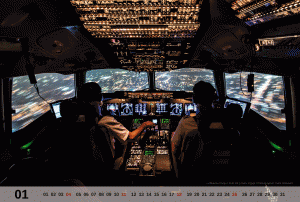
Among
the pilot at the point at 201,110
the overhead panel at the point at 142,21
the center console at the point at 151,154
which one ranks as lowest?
the center console at the point at 151,154

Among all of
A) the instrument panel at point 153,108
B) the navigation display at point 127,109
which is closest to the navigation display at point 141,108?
the instrument panel at point 153,108

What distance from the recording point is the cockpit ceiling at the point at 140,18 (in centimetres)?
89

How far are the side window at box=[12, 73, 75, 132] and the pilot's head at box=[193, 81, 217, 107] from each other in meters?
2.56

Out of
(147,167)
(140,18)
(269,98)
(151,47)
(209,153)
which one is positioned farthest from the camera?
(269,98)

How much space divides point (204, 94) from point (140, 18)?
99cm

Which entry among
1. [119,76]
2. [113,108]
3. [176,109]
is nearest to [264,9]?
[176,109]

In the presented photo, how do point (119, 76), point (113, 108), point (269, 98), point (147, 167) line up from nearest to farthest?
point (147, 167)
point (269, 98)
point (113, 108)
point (119, 76)

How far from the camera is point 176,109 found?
9.61 ft

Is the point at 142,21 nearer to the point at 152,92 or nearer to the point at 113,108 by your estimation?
the point at 152,92

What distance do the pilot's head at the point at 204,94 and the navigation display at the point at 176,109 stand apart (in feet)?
5.26

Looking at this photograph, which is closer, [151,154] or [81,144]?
[81,144]

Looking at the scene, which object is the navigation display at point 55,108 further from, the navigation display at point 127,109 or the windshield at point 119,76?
the navigation display at point 127,109

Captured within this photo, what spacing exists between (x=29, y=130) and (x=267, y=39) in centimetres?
492
